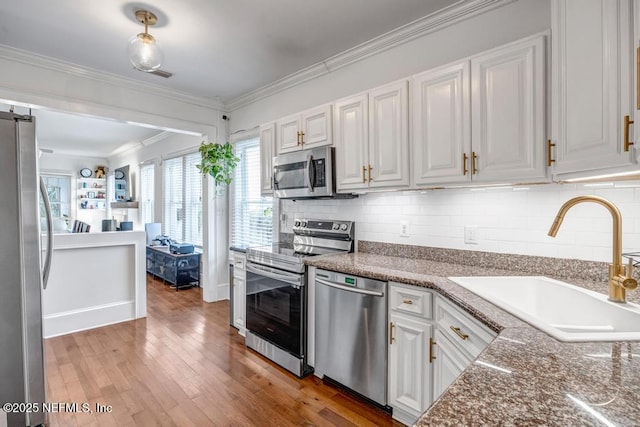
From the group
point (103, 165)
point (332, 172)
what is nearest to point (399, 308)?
point (332, 172)

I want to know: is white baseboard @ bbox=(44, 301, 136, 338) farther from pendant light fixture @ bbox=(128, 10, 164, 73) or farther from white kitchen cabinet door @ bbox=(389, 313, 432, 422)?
white kitchen cabinet door @ bbox=(389, 313, 432, 422)

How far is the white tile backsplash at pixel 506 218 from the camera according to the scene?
1.65 m

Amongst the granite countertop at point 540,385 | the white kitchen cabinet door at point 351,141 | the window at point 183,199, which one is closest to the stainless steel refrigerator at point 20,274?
the white kitchen cabinet door at point 351,141

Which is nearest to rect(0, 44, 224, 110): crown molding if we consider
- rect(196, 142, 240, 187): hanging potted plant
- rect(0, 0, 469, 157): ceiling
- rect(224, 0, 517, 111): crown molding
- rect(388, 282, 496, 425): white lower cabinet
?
rect(0, 0, 469, 157): ceiling

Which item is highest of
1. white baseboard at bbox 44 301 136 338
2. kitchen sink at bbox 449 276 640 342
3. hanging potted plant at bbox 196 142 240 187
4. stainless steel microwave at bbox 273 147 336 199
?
hanging potted plant at bbox 196 142 240 187

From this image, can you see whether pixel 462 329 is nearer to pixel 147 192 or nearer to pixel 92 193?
pixel 147 192

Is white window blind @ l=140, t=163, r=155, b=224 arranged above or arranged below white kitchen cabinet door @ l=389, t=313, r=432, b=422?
above

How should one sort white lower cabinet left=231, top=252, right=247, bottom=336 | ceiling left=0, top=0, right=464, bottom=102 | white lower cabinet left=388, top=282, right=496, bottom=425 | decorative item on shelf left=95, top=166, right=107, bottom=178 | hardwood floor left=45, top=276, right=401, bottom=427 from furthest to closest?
decorative item on shelf left=95, top=166, right=107, bottom=178
white lower cabinet left=231, top=252, right=247, bottom=336
ceiling left=0, top=0, right=464, bottom=102
hardwood floor left=45, top=276, right=401, bottom=427
white lower cabinet left=388, top=282, right=496, bottom=425

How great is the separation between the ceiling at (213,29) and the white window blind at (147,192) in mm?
3919

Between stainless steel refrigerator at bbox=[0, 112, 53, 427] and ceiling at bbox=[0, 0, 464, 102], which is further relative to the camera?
ceiling at bbox=[0, 0, 464, 102]

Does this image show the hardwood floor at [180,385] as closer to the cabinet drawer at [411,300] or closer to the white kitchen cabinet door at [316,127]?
the cabinet drawer at [411,300]

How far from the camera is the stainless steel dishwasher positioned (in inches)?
77.3

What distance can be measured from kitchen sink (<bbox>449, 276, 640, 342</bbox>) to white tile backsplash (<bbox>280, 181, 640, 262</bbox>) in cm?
30

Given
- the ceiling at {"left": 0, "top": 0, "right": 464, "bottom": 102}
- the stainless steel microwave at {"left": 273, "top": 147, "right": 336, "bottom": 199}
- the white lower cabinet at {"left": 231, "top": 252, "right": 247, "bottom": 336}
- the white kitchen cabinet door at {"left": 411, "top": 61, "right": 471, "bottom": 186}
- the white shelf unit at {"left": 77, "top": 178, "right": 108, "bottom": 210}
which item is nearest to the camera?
the white kitchen cabinet door at {"left": 411, "top": 61, "right": 471, "bottom": 186}
